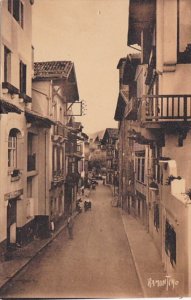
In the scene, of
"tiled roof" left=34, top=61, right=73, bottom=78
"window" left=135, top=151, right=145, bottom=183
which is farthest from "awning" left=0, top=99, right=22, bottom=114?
"window" left=135, top=151, right=145, bottom=183

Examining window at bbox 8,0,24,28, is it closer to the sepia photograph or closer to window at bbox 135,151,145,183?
the sepia photograph

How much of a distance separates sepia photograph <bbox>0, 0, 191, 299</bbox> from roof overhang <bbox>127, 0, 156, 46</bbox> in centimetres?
2

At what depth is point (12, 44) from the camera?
23.8 feet

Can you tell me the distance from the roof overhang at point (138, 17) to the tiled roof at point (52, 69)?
1341 millimetres

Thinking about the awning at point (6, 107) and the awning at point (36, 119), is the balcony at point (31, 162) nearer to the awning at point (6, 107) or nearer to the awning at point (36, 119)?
the awning at point (36, 119)

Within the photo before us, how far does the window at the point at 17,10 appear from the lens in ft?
22.5

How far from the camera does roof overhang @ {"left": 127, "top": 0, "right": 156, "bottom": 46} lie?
6699 mm

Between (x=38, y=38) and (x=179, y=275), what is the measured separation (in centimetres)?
508

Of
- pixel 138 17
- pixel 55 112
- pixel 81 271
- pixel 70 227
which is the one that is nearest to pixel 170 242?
pixel 81 271

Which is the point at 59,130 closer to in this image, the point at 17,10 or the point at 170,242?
the point at 17,10

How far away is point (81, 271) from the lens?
20.2 ft

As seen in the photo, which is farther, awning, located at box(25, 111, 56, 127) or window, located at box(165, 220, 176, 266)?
awning, located at box(25, 111, 56, 127)

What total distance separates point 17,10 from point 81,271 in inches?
214

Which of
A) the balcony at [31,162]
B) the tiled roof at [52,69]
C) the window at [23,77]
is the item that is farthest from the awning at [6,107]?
the balcony at [31,162]
